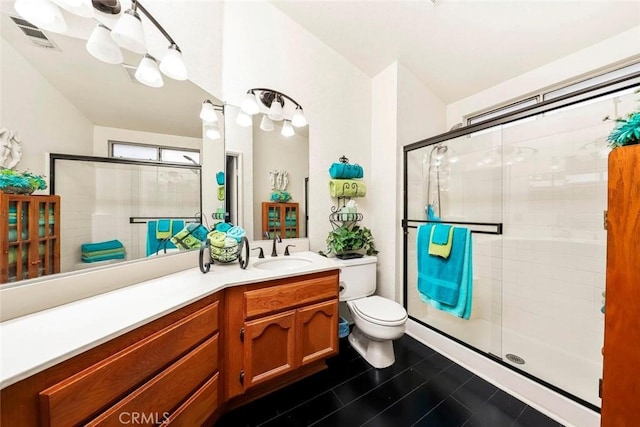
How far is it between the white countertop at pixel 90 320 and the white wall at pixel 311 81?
112 centimetres

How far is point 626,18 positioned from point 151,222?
3.15m

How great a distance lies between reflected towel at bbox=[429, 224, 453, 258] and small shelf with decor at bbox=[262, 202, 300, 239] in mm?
1111

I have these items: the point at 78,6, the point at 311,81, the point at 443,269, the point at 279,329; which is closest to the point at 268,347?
the point at 279,329

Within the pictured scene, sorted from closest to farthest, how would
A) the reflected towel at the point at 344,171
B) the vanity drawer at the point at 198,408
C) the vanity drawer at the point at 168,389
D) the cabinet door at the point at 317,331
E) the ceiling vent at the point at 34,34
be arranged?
the vanity drawer at the point at 168,389 < the ceiling vent at the point at 34,34 < the vanity drawer at the point at 198,408 < the cabinet door at the point at 317,331 < the reflected towel at the point at 344,171

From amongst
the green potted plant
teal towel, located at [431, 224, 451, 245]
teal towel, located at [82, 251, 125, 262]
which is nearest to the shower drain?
teal towel, located at [431, 224, 451, 245]

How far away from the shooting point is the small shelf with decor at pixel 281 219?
1896 millimetres

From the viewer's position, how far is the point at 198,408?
3.40 feet

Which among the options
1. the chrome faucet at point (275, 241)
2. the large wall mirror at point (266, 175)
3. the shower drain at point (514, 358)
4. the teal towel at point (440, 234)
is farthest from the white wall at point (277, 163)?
the shower drain at point (514, 358)

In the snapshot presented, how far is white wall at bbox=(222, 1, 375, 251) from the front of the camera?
177 centimetres

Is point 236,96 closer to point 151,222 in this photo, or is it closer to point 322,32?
point 322,32

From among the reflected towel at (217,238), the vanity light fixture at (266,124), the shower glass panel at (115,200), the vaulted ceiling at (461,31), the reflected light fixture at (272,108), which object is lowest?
the reflected towel at (217,238)

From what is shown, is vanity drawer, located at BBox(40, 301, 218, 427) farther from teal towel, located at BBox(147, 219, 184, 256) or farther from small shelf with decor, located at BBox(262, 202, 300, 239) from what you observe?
small shelf with decor, located at BBox(262, 202, 300, 239)

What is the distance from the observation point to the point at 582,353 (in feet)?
5.29
